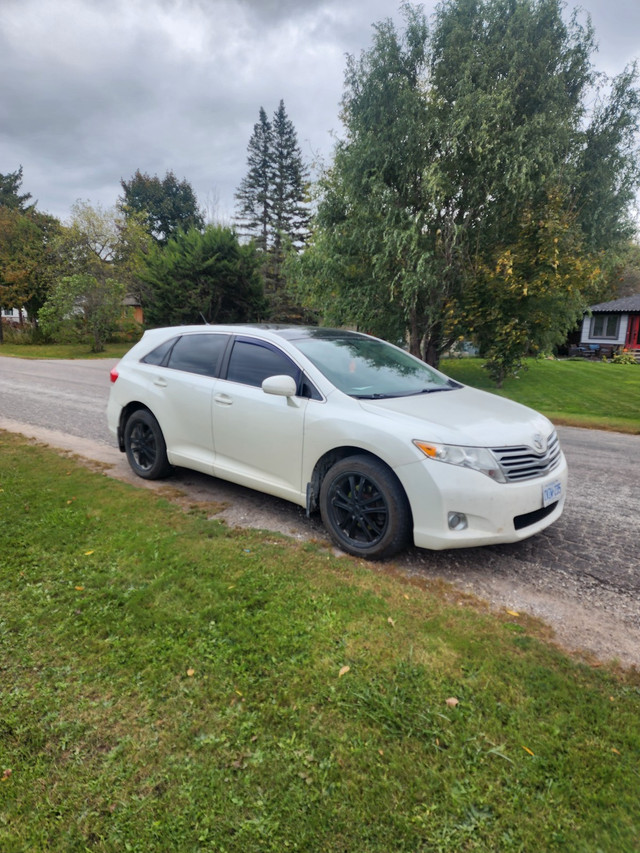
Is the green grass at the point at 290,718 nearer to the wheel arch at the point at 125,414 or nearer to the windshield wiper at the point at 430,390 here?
the windshield wiper at the point at 430,390

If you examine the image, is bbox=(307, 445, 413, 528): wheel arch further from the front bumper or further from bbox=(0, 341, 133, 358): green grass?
bbox=(0, 341, 133, 358): green grass

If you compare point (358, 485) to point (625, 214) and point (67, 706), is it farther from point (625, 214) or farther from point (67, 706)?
point (625, 214)

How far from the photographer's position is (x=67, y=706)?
7.02ft

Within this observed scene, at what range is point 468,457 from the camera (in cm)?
A: 322

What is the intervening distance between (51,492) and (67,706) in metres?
2.97

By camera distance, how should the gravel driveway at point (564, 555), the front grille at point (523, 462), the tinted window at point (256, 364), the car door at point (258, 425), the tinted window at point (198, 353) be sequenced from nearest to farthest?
1. the gravel driveway at point (564, 555)
2. the front grille at point (523, 462)
3. the car door at point (258, 425)
4. the tinted window at point (256, 364)
5. the tinted window at point (198, 353)

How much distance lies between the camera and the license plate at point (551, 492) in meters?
3.46

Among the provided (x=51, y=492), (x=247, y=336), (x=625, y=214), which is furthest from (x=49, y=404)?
(x=625, y=214)

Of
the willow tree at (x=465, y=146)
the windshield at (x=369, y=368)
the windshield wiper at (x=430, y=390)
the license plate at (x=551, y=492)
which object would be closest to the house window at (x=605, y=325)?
the willow tree at (x=465, y=146)

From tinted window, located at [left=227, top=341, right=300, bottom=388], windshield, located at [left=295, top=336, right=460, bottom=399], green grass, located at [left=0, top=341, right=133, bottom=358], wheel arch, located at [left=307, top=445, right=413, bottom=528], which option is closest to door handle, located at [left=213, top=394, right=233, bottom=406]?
tinted window, located at [left=227, top=341, right=300, bottom=388]

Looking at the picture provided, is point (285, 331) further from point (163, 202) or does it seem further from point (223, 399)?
point (163, 202)

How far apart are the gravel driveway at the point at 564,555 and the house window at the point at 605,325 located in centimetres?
2987

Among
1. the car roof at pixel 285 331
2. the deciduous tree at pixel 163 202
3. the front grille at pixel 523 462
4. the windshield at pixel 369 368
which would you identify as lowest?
the front grille at pixel 523 462

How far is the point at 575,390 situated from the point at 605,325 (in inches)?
748
